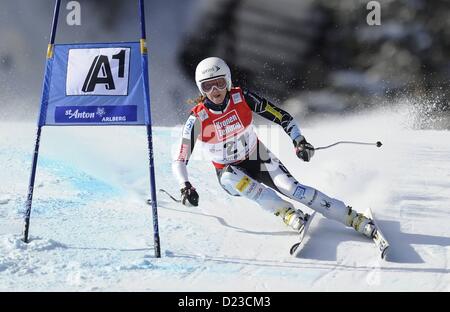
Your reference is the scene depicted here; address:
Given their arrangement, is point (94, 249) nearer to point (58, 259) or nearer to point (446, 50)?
point (58, 259)

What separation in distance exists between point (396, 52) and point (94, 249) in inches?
586

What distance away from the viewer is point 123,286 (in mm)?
3586

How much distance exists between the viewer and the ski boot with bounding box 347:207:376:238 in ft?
14.9

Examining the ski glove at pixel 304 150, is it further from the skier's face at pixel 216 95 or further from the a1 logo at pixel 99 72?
the a1 logo at pixel 99 72

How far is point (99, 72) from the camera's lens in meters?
4.28

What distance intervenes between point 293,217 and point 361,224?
2.20 ft

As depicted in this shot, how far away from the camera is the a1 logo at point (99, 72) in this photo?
14.0ft

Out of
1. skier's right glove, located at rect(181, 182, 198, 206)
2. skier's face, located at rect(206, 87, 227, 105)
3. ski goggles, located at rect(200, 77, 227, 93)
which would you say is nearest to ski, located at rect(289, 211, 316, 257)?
skier's right glove, located at rect(181, 182, 198, 206)

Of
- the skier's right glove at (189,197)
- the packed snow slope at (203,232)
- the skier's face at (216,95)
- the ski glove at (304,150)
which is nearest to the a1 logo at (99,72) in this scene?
the skier's face at (216,95)

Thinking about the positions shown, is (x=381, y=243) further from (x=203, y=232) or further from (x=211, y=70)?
(x=211, y=70)

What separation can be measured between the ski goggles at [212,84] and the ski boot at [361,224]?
1836 millimetres

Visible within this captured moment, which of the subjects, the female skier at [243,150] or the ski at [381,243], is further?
the female skier at [243,150]

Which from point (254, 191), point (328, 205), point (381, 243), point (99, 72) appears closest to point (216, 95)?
point (254, 191)

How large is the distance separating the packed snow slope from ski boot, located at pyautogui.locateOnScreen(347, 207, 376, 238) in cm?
13
